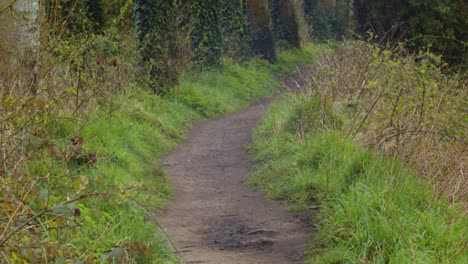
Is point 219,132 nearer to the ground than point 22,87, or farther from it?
nearer to the ground

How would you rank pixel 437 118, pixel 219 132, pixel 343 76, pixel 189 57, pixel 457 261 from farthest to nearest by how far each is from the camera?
1. pixel 189 57
2. pixel 219 132
3. pixel 343 76
4. pixel 437 118
5. pixel 457 261

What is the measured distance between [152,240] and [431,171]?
2.99 metres

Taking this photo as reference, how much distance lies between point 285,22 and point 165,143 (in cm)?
Answer: 1620

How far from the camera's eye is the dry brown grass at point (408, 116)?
745 cm

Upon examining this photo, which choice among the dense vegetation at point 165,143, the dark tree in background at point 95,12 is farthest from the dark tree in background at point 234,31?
the dark tree in background at point 95,12

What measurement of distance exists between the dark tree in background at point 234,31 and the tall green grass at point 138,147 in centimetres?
63

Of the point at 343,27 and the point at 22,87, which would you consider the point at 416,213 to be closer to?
the point at 22,87

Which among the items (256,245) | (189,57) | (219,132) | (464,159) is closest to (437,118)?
(464,159)

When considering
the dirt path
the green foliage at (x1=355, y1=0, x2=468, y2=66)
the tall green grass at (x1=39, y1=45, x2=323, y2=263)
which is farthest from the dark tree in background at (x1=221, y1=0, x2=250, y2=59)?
the dirt path

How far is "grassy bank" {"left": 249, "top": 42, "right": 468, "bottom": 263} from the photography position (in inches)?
224

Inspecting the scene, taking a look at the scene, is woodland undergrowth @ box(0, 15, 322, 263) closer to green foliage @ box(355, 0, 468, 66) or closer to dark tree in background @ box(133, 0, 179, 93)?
dark tree in background @ box(133, 0, 179, 93)

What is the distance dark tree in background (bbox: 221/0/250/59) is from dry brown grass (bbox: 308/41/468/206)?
10.5 m

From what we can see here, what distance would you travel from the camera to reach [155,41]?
14.9 m

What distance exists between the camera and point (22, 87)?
27.2 feet
